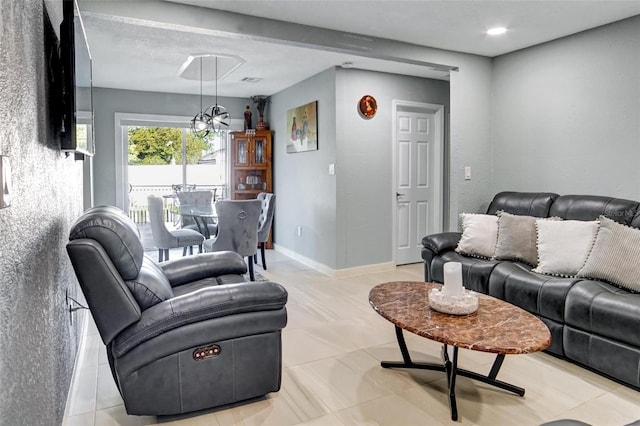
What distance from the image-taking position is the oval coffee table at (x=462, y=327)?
1.91 meters

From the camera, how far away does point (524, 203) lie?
12.8 feet

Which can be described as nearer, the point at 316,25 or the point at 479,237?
the point at 316,25

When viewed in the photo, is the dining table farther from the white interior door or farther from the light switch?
the light switch

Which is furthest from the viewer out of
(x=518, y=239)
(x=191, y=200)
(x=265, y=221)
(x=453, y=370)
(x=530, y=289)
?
(x=191, y=200)

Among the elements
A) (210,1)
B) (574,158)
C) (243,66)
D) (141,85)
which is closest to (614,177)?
(574,158)

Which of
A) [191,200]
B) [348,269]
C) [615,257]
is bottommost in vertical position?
[348,269]

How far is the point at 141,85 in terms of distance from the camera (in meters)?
5.96

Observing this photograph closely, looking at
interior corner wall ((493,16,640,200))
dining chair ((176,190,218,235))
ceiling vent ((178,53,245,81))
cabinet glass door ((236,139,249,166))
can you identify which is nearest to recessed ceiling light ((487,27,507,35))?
interior corner wall ((493,16,640,200))

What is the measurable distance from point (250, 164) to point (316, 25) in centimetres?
349

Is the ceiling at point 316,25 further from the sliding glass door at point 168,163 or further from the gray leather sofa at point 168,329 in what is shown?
the gray leather sofa at point 168,329

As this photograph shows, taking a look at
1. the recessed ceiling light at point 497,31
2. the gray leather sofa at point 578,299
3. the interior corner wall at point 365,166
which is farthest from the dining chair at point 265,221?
the recessed ceiling light at point 497,31

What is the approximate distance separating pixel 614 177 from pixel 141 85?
5.54 m

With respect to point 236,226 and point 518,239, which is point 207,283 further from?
point 518,239

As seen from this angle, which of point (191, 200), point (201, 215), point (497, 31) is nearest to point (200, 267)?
point (201, 215)
